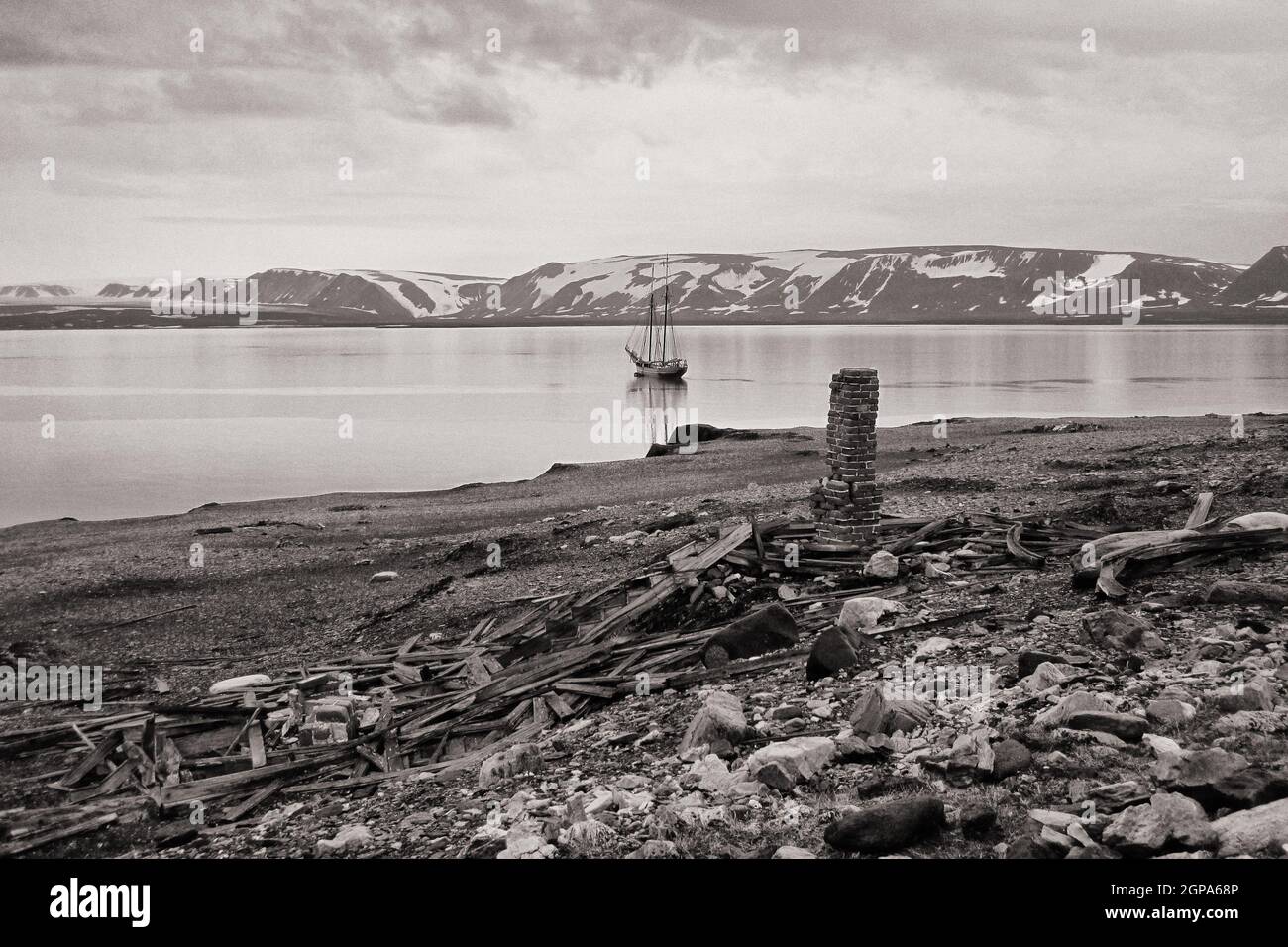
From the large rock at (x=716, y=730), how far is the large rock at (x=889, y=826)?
1.71 metres

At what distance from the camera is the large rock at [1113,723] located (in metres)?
5.94

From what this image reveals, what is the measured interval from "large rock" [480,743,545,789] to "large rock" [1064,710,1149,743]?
391cm

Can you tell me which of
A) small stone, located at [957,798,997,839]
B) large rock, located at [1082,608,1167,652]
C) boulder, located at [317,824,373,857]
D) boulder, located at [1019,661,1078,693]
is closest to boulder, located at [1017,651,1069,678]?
boulder, located at [1019,661,1078,693]

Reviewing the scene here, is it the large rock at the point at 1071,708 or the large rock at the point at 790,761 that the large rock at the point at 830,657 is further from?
the large rock at the point at 1071,708

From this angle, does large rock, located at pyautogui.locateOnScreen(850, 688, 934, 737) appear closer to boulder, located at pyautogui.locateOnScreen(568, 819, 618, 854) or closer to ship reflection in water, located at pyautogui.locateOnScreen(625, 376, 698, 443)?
boulder, located at pyautogui.locateOnScreen(568, 819, 618, 854)

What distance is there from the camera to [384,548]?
19.1 m

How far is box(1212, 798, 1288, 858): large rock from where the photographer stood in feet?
14.7

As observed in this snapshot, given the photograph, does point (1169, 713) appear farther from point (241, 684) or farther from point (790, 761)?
point (241, 684)

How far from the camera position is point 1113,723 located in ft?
19.7

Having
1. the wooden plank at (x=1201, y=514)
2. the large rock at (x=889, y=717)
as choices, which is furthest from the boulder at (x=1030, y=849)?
the wooden plank at (x=1201, y=514)

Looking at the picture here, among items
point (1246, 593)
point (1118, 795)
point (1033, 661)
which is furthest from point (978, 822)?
point (1246, 593)

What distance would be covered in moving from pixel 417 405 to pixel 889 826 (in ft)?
232
